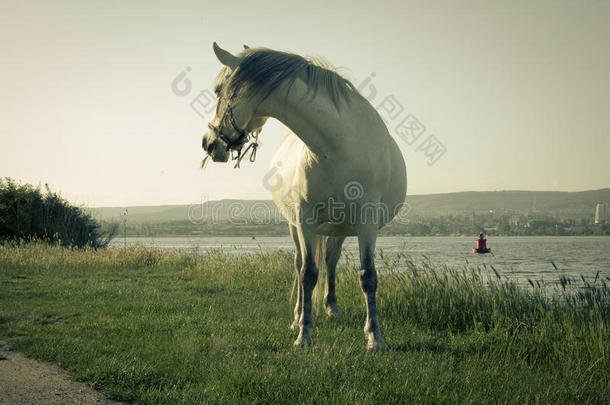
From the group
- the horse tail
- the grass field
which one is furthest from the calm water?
the horse tail

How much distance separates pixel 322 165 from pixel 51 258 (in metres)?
11.9

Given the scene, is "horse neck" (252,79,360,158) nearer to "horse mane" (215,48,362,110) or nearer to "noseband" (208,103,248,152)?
"horse mane" (215,48,362,110)

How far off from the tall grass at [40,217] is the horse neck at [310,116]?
17.4m

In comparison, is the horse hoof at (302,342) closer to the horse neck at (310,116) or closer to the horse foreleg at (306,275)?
the horse foreleg at (306,275)

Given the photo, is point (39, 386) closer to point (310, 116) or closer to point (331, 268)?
point (310, 116)

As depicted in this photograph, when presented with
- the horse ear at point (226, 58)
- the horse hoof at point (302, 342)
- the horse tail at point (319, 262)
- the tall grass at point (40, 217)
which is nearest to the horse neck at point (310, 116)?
the horse ear at point (226, 58)

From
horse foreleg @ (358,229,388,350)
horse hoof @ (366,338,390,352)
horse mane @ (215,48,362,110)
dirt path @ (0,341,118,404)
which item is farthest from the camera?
horse hoof @ (366,338,390,352)

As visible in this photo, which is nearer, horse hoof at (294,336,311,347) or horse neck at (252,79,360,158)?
horse neck at (252,79,360,158)

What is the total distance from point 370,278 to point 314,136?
1627 mm

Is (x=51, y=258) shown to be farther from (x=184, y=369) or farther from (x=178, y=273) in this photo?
(x=184, y=369)

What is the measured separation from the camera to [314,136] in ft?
13.9

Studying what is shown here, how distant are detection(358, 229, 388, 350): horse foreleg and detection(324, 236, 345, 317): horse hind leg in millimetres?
1841

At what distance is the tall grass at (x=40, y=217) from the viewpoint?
1909 cm

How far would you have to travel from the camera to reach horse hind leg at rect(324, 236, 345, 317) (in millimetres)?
6465
